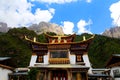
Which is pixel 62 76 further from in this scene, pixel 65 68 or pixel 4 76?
pixel 4 76

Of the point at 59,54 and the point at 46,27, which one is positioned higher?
the point at 46,27

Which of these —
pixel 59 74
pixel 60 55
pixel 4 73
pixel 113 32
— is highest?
pixel 113 32

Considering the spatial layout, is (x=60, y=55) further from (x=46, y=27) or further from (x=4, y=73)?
(x=46, y=27)

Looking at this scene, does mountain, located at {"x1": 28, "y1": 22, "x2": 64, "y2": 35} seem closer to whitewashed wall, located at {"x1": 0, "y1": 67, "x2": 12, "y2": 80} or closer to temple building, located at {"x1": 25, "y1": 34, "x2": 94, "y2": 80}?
temple building, located at {"x1": 25, "y1": 34, "x2": 94, "y2": 80}

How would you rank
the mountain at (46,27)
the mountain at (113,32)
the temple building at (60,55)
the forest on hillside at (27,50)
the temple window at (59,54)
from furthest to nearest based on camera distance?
the mountain at (46,27) < the mountain at (113,32) < the forest on hillside at (27,50) < the temple window at (59,54) < the temple building at (60,55)

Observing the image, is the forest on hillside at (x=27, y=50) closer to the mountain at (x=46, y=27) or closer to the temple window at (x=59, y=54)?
the temple window at (x=59, y=54)

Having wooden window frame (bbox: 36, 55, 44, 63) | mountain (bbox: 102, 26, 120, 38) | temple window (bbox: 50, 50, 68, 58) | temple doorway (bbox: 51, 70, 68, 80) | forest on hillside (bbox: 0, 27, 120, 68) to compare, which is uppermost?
mountain (bbox: 102, 26, 120, 38)

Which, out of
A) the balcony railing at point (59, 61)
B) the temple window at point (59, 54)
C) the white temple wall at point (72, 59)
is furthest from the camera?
the white temple wall at point (72, 59)

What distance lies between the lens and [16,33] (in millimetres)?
68000

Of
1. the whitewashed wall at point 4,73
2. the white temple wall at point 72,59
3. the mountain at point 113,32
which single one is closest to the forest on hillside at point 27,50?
the whitewashed wall at point 4,73

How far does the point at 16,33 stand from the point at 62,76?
4425cm

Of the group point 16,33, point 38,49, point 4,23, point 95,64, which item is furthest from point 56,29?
point 38,49

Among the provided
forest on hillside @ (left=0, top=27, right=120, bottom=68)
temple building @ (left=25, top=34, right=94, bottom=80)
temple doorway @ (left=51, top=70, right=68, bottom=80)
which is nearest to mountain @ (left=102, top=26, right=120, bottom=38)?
forest on hillside @ (left=0, top=27, right=120, bottom=68)

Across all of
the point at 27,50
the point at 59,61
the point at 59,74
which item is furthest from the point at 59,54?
the point at 27,50
